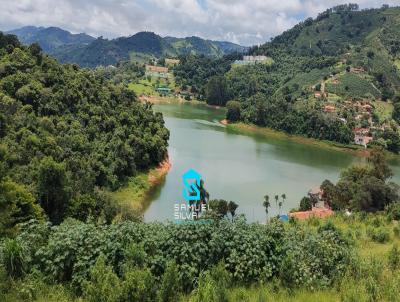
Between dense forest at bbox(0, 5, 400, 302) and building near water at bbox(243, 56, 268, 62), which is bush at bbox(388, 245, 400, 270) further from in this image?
building near water at bbox(243, 56, 268, 62)

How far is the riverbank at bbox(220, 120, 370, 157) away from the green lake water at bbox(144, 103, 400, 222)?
1684 mm

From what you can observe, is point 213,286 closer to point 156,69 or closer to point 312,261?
point 312,261

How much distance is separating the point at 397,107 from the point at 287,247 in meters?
73.2

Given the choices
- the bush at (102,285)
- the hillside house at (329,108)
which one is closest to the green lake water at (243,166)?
the hillside house at (329,108)

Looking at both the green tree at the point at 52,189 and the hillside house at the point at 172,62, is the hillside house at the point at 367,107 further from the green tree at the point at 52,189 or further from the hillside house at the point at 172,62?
the hillside house at the point at 172,62

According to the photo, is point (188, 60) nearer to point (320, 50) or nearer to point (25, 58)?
point (320, 50)

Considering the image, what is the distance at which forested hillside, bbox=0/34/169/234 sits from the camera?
20750 millimetres

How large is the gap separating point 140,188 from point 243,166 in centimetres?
1322

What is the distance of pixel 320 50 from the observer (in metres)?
122

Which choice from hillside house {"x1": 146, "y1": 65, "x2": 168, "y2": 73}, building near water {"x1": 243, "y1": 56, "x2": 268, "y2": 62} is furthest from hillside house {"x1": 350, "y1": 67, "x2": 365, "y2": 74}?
hillside house {"x1": 146, "y1": 65, "x2": 168, "y2": 73}

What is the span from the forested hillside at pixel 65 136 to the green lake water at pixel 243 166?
3823 millimetres

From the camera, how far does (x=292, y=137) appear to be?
6372cm

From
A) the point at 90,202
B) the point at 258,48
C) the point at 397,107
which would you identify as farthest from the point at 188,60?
the point at 90,202

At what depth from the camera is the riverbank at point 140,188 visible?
28.7 meters
